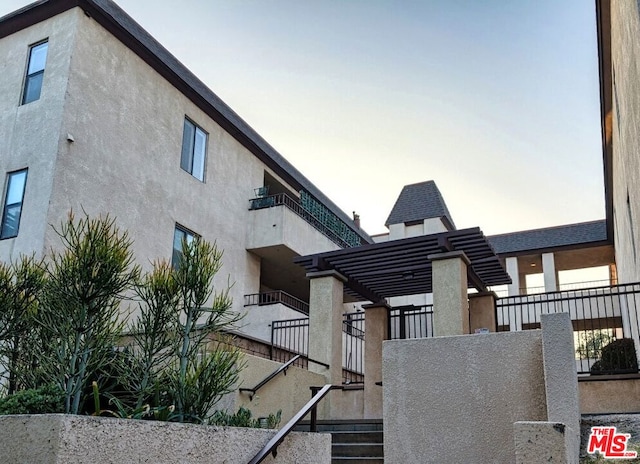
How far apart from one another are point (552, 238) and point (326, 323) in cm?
2020

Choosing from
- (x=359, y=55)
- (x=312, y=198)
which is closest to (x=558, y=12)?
(x=359, y=55)

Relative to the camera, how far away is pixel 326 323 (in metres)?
12.7

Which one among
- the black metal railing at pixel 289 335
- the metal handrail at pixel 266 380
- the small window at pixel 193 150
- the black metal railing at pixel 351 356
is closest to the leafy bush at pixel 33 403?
the metal handrail at pixel 266 380

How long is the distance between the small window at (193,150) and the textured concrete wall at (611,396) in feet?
37.4

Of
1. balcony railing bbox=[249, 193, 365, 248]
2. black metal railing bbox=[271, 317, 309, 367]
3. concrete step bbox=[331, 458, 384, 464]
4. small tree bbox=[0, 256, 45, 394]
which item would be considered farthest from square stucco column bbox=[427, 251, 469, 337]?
balcony railing bbox=[249, 193, 365, 248]

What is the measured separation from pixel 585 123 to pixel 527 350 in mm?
12107

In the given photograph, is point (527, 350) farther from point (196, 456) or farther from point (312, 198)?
point (312, 198)

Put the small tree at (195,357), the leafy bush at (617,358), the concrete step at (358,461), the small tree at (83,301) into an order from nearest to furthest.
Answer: the small tree at (83,301), the small tree at (195,357), the concrete step at (358,461), the leafy bush at (617,358)

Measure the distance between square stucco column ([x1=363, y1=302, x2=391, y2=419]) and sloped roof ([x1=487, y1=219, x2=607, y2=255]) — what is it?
17.0 metres

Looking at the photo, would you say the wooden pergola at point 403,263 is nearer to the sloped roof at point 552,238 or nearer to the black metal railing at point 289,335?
the black metal railing at point 289,335

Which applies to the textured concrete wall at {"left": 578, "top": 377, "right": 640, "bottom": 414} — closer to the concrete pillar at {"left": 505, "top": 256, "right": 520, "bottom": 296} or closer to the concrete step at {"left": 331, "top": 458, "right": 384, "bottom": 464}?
the concrete step at {"left": 331, "top": 458, "right": 384, "bottom": 464}

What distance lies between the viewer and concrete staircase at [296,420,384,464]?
29.5 feet

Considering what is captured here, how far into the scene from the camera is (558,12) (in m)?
13.8

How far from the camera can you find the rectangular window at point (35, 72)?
13945 millimetres
